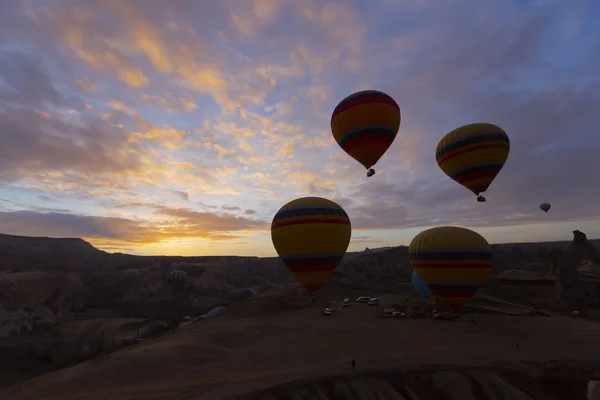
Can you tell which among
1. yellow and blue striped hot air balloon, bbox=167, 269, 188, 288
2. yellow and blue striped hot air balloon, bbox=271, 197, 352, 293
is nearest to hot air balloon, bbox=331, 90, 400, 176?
yellow and blue striped hot air balloon, bbox=271, 197, 352, 293

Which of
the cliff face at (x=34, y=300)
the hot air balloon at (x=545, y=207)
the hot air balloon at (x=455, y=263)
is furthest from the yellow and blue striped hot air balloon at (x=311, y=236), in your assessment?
the hot air balloon at (x=545, y=207)

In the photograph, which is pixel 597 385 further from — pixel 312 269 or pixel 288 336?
pixel 288 336

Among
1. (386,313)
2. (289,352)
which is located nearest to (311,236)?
(289,352)

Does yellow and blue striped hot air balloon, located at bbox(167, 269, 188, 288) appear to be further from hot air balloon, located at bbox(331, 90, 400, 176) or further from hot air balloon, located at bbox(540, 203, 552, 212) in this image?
hot air balloon, located at bbox(540, 203, 552, 212)

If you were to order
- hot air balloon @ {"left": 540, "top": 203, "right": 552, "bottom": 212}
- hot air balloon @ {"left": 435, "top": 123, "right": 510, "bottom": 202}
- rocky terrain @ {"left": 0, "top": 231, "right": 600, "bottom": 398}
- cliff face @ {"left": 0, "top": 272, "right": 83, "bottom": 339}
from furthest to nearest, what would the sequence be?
hot air balloon @ {"left": 540, "top": 203, "right": 552, "bottom": 212}, cliff face @ {"left": 0, "top": 272, "right": 83, "bottom": 339}, rocky terrain @ {"left": 0, "top": 231, "right": 600, "bottom": 398}, hot air balloon @ {"left": 435, "top": 123, "right": 510, "bottom": 202}

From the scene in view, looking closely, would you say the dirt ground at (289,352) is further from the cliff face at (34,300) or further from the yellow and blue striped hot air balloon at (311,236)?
the cliff face at (34,300)

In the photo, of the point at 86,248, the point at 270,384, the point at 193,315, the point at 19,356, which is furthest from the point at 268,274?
the point at 86,248

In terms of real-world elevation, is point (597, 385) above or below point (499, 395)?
above

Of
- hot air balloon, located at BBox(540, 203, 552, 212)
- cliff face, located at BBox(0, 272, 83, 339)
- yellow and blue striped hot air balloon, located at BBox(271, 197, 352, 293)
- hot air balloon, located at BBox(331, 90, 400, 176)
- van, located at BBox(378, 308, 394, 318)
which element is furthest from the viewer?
hot air balloon, located at BBox(540, 203, 552, 212)

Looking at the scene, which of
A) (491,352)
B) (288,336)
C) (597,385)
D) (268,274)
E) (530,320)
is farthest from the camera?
(268,274)
